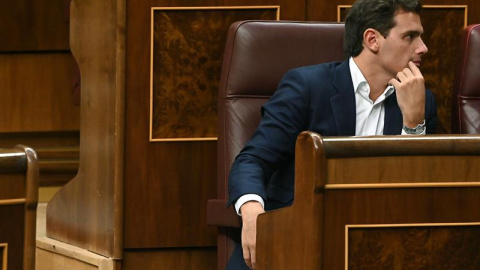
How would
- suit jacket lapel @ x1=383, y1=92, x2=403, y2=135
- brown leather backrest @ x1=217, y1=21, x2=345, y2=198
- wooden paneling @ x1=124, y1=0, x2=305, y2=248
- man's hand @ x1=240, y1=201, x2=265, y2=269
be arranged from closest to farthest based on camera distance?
1. man's hand @ x1=240, y1=201, x2=265, y2=269
2. suit jacket lapel @ x1=383, y1=92, x2=403, y2=135
3. brown leather backrest @ x1=217, y1=21, x2=345, y2=198
4. wooden paneling @ x1=124, y1=0, x2=305, y2=248

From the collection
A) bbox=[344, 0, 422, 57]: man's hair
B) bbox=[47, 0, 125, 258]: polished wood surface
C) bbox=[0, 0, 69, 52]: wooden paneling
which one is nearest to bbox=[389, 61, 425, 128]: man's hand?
bbox=[344, 0, 422, 57]: man's hair

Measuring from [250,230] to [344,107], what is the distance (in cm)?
33

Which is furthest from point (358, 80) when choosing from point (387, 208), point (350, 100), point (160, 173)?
point (160, 173)

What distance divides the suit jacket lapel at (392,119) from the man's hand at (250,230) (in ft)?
1.13

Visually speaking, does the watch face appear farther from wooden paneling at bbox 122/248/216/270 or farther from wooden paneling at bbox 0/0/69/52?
wooden paneling at bbox 0/0/69/52

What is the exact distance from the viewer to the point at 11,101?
388cm

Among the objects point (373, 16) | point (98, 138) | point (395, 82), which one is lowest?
point (98, 138)

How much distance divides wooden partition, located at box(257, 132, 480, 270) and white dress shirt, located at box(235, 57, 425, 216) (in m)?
0.43

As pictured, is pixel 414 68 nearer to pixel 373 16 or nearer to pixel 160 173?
pixel 373 16

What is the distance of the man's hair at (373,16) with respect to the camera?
2086mm

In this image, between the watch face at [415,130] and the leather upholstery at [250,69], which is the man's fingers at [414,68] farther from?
the leather upholstery at [250,69]

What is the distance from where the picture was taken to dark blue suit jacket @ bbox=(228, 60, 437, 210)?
1.99 m

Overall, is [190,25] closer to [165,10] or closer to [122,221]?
[165,10]

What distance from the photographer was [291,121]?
2.00 m
